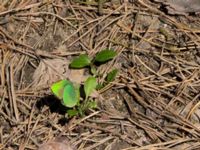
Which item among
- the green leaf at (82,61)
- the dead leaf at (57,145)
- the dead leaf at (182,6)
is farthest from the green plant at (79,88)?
the dead leaf at (182,6)

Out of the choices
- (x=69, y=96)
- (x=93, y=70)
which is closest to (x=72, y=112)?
(x=69, y=96)

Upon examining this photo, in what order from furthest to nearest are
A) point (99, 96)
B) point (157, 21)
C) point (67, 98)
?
point (157, 21) → point (99, 96) → point (67, 98)

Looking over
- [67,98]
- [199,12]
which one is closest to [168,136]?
[67,98]

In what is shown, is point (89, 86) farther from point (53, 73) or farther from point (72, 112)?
point (53, 73)

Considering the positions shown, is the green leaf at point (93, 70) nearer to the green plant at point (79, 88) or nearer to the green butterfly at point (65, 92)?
the green plant at point (79, 88)

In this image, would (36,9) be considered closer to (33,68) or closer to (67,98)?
(33,68)

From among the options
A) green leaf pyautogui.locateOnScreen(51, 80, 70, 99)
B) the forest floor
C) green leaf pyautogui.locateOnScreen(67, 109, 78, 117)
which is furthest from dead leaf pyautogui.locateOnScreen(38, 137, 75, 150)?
green leaf pyautogui.locateOnScreen(51, 80, 70, 99)

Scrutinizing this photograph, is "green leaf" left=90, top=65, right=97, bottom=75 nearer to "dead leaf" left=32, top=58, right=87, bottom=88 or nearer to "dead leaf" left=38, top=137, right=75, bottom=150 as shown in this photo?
"dead leaf" left=32, top=58, right=87, bottom=88
